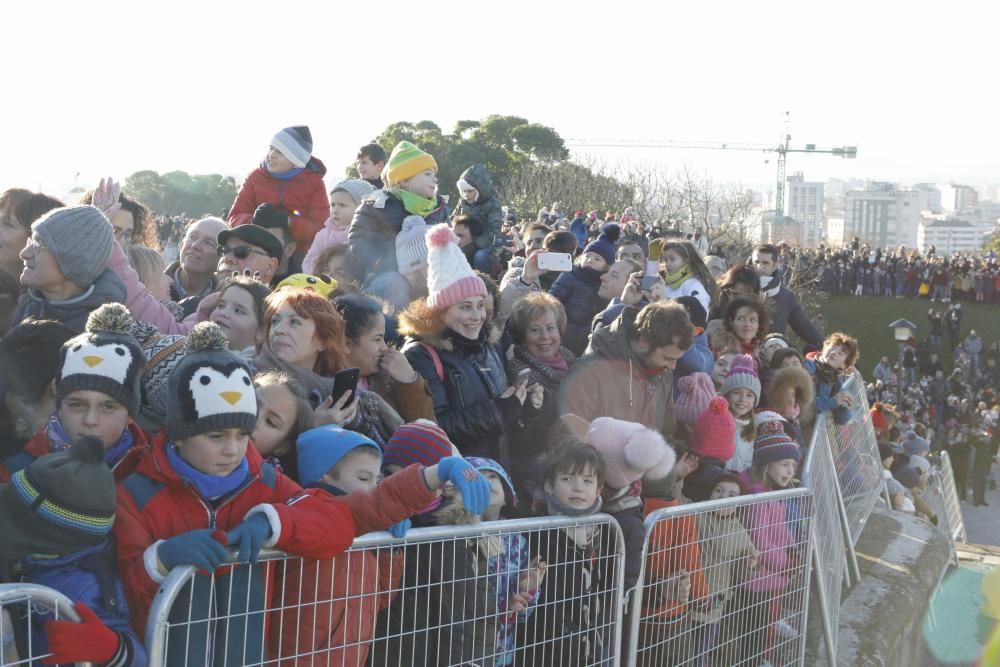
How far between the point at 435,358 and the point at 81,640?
231cm

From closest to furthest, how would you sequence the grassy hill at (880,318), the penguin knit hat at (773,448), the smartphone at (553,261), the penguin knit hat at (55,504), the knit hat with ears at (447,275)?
1. the penguin knit hat at (55,504)
2. the knit hat with ears at (447,275)
3. the penguin knit hat at (773,448)
4. the smartphone at (553,261)
5. the grassy hill at (880,318)

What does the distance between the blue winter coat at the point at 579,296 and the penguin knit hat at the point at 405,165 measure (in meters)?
1.18

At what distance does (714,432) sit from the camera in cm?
534

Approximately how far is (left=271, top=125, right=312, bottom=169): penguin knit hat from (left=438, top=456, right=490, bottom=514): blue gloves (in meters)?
3.92

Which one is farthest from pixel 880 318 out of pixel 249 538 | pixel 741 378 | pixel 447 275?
pixel 249 538

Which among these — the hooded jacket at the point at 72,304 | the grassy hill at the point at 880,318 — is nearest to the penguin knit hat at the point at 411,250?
the hooded jacket at the point at 72,304

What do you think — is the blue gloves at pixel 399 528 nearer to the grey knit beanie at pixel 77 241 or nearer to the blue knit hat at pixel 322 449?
the blue knit hat at pixel 322 449

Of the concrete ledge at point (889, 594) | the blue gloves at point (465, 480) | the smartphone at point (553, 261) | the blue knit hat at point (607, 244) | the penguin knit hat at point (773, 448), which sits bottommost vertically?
the concrete ledge at point (889, 594)

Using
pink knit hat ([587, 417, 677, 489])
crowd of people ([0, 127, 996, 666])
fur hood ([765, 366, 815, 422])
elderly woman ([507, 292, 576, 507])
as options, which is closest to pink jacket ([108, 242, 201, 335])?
crowd of people ([0, 127, 996, 666])

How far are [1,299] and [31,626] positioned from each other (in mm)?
1869

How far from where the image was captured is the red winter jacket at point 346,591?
293 centimetres

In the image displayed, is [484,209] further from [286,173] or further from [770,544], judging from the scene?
[770,544]

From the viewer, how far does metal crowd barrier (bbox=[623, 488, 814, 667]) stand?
427cm

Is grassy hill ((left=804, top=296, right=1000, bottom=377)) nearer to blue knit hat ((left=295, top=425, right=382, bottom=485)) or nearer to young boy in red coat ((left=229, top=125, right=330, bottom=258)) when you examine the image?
young boy in red coat ((left=229, top=125, right=330, bottom=258))
